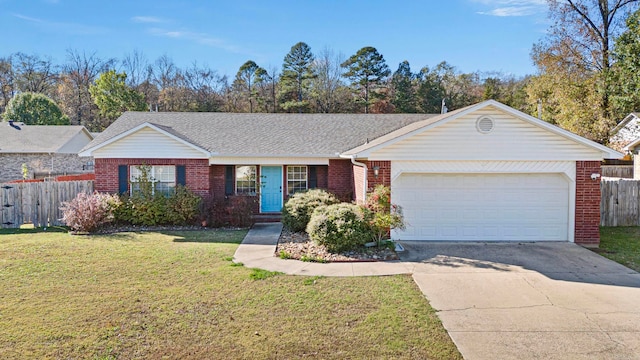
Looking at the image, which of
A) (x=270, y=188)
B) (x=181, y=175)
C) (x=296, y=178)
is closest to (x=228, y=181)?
(x=270, y=188)

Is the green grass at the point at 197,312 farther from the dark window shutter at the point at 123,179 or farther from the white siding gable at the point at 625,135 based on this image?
the white siding gable at the point at 625,135

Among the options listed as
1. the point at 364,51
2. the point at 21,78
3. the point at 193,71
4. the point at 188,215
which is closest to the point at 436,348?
the point at 188,215

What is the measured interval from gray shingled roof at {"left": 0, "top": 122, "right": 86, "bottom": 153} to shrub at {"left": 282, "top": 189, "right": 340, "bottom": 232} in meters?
19.8

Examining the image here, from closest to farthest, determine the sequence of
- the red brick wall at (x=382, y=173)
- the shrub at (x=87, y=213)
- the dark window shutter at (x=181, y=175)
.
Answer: the red brick wall at (x=382, y=173)
the shrub at (x=87, y=213)
the dark window shutter at (x=181, y=175)

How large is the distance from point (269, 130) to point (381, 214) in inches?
341

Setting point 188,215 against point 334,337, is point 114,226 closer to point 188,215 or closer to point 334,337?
point 188,215

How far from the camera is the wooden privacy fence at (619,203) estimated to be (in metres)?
13.2

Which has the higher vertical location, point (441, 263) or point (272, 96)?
point (272, 96)

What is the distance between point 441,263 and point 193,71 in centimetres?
4568

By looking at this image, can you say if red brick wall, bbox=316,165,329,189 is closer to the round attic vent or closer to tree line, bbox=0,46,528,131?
the round attic vent

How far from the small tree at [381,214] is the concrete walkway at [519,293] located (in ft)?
2.71

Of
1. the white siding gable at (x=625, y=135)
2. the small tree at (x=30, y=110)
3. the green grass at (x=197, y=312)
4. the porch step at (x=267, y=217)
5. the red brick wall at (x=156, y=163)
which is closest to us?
the green grass at (x=197, y=312)

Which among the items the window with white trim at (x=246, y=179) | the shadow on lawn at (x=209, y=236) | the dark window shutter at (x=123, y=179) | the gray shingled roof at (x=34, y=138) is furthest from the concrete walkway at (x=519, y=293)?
the gray shingled roof at (x=34, y=138)

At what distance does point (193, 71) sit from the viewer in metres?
47.2
